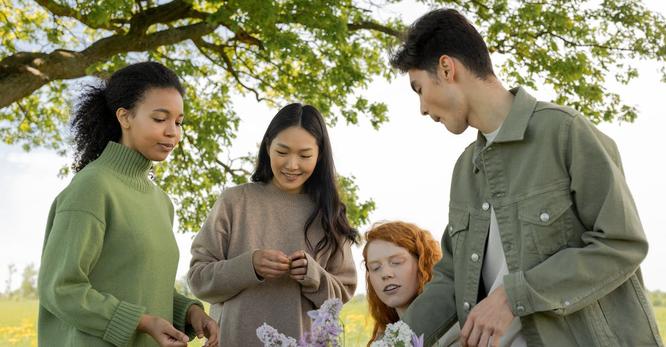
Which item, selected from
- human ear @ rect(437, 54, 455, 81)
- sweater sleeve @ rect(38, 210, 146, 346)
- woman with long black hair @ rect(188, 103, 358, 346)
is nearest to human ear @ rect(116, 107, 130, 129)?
sweater sleeve @ rect(38, 210, 146, 346)

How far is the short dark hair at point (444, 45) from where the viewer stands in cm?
247

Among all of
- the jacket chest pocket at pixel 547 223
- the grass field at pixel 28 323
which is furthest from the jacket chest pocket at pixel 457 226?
the grass field at pixel 28 323

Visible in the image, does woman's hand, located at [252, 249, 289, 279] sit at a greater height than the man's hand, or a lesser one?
greater

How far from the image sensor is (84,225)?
98.3 inches

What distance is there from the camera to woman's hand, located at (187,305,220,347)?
9.30 ft

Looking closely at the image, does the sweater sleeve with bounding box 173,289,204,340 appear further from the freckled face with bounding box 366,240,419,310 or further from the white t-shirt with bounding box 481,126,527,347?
the white t-shirt with bounding box 481,126,527,347

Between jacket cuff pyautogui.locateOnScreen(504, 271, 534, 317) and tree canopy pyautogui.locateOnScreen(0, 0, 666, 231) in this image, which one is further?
tree canopy pyautogui.locateOnScreen(0, 0, 666, 231)

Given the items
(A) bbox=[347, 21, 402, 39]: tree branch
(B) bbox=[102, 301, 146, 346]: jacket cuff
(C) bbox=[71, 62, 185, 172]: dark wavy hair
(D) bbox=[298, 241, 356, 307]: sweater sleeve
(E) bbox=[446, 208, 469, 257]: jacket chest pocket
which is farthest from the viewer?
(A) bbox=[347, 21, 402, 39]: tree branch

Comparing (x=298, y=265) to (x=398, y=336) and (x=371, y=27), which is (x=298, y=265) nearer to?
(x=398, y=336)

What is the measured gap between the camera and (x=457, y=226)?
2.64 meters

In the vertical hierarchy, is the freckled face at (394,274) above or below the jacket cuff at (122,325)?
above

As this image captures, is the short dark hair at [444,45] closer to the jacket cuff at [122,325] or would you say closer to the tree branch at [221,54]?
the jacket cuff at [122,325]

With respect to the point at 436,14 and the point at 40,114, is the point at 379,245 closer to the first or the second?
the point at 436,14

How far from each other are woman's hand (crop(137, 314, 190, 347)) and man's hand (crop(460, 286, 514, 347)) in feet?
3.06
